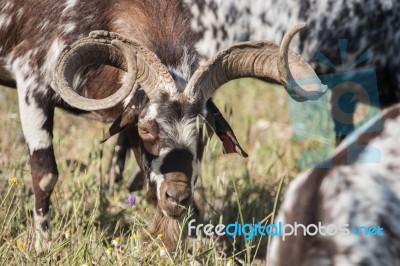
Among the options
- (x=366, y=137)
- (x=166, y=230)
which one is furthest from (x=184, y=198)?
(x=366, y=137)

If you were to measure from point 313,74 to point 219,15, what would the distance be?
51.1 inches

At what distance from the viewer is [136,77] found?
5.79 metres

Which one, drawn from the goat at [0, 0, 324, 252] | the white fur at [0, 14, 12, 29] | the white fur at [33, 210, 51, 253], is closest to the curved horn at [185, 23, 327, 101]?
A: the goat at [0, 0, 324, 252]

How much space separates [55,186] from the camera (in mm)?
6754

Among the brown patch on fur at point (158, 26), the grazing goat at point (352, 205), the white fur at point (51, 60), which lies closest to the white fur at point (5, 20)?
the white fur at point (51, 60)

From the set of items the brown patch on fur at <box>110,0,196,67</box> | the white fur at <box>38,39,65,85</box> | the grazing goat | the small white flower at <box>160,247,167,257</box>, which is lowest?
the small white flower at <box>160,247,167,257</box>

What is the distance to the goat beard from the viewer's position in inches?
230

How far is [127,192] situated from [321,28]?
1781mm

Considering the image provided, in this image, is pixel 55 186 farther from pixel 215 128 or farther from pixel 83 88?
pixel 215 128

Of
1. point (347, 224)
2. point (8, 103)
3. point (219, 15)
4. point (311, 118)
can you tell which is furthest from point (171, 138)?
point (8, 103)

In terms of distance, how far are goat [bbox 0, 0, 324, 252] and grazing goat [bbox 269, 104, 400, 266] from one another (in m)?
1.52

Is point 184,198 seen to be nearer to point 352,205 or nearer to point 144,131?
point 144,131

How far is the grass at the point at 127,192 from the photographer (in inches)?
217

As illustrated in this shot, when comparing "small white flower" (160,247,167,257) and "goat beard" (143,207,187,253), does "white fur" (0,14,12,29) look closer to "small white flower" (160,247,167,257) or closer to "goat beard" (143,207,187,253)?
"goat beard" (143,207,187,253)
